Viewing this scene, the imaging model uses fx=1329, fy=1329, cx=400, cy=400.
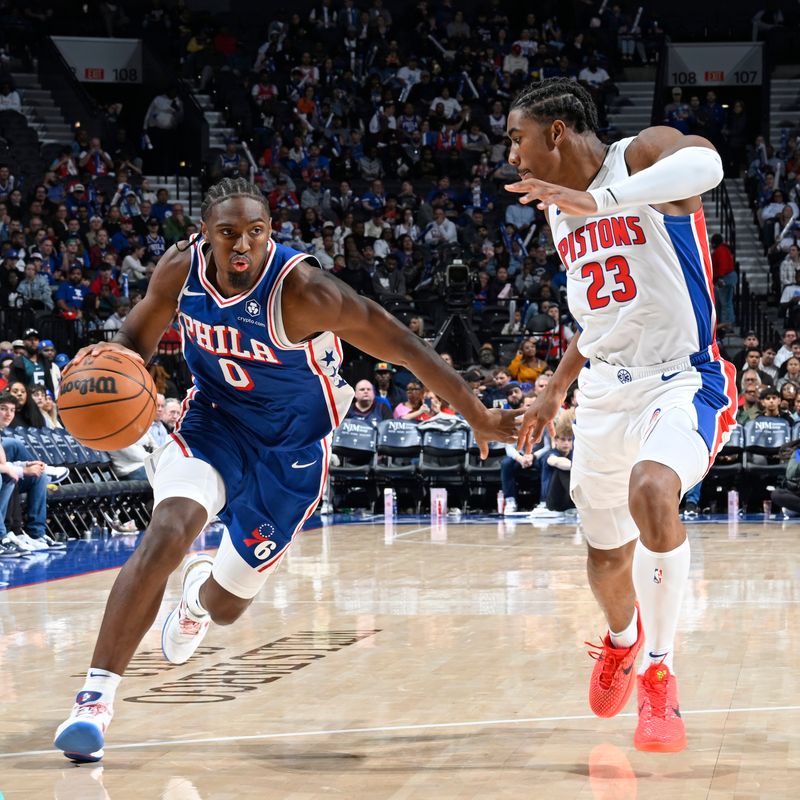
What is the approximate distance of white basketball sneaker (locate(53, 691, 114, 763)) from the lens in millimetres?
3861

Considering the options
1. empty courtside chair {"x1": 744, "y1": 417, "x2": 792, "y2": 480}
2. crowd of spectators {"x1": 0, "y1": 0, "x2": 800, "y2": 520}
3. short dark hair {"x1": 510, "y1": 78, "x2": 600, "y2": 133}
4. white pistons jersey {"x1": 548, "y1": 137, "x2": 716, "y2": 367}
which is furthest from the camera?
crowd of spectators {"x1": 0, "y1": 0, "x2": 800, "y2": 520}

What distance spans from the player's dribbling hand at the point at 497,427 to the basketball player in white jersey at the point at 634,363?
0.07 metres

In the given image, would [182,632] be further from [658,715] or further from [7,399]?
[7,399]

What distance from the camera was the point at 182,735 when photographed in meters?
4.35

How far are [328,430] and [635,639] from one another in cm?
135

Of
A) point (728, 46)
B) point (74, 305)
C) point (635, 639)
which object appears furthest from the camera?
point (728, 46)

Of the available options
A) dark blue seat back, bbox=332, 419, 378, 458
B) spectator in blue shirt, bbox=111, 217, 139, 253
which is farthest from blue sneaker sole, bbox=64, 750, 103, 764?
spectator in blue shirt, bbox=111, 217, 139, 253

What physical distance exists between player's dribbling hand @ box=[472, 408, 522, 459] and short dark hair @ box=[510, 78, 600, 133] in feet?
3.35

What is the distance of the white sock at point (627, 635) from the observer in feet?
15.5

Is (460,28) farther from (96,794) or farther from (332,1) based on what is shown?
(96,794)

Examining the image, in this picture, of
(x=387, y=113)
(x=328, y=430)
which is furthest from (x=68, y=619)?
(x=387, y=113)

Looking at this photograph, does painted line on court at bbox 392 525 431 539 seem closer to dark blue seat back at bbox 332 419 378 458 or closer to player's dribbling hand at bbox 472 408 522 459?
dark blue seat back at bbox 332 419 378 458

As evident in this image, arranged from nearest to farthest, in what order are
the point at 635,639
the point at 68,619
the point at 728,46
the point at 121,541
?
the point at 635,639, the point at 68,619, the point at 121,541, the point at 728,46

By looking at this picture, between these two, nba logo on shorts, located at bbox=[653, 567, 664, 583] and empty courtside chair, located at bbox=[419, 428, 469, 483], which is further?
empty courtside chair, located at bbox=[419, 428, 469, 483]
